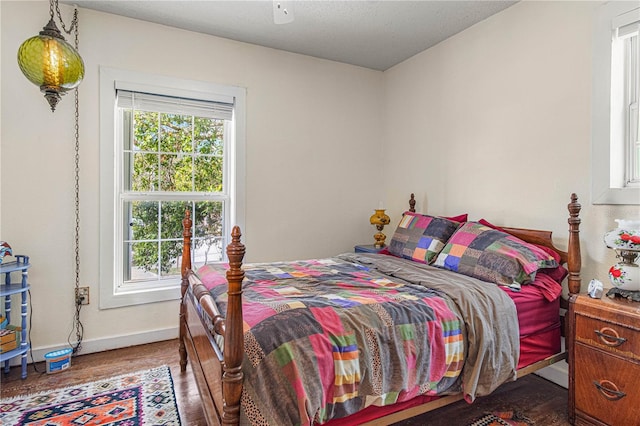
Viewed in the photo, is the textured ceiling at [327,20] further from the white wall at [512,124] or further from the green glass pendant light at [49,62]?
the green glass pendant light at [49,62]

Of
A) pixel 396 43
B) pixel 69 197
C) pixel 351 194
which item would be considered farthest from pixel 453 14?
pixel 69 197

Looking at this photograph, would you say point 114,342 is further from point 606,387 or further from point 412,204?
point 606,387

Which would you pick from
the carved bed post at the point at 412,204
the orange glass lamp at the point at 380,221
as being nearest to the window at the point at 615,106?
the carved bed post at the point at 412,204

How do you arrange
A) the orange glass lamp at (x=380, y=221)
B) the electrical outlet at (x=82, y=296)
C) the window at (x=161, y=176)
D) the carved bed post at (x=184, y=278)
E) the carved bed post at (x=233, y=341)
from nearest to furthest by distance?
the carved bed post at (x=233, y=341), the carved bed post at (x=184, y=278), the electrical outlet at (x=82, y=296), the window at (x=161, y=176), the orange glass lamp at (x=380, y=221)

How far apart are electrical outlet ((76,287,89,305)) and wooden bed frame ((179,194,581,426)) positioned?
0.94 m

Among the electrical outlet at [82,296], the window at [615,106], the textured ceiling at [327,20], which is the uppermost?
the textured ceiling at [327,20]

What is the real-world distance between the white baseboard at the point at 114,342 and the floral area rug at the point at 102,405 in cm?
55

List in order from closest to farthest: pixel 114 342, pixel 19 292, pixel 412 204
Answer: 1. pixel 19 292
2. pixel 114 342
3. pixel 412 204

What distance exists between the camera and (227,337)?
119 cm

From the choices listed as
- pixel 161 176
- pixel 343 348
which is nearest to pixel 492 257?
pixel 343 348

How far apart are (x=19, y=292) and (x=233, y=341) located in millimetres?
2149

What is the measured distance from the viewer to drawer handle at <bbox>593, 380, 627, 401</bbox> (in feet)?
5.58

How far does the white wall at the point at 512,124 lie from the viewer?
2256 millimetres

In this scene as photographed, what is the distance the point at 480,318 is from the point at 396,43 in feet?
8.65
